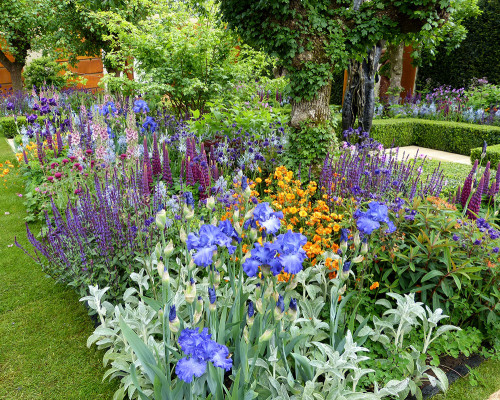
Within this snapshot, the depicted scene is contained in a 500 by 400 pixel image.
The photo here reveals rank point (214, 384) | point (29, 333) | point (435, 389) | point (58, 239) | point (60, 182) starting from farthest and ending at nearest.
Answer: point (60, 182)
point (58, 239)
point (29, 333)
point (435, 389)
point (214, 384)

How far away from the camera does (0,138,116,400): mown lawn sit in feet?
7.39

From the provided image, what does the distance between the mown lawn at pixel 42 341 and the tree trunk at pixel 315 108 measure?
3.16 metres

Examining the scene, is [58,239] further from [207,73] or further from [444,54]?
[444,54]

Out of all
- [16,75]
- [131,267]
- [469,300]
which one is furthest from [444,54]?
[16,75]

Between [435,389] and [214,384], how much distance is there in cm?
139

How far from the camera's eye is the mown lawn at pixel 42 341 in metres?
2.25

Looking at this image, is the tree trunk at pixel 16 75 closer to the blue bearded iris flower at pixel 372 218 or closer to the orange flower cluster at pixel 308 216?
the orange flower cluster at pixel 308 216

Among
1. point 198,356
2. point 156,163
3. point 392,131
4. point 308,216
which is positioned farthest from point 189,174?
point 392,131

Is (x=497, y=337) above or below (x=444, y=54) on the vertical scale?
below

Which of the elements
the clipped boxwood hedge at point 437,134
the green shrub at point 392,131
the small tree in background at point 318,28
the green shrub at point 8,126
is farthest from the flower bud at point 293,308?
the green shrub at point 8,126

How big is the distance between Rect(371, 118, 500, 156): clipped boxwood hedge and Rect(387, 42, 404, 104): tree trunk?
187 cm

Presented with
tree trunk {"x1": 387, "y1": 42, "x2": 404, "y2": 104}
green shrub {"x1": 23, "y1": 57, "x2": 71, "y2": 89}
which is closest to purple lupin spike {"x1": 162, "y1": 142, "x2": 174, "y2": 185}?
tree trunk {"x1": 387, "y1": 42, "x2": 404, "y2": 104}

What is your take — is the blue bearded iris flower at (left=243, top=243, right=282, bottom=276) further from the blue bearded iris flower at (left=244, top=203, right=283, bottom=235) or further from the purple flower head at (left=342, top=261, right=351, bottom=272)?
the purple flower head at (left=342, top=261, right=351, bottom=272)

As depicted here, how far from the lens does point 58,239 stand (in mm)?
3037
